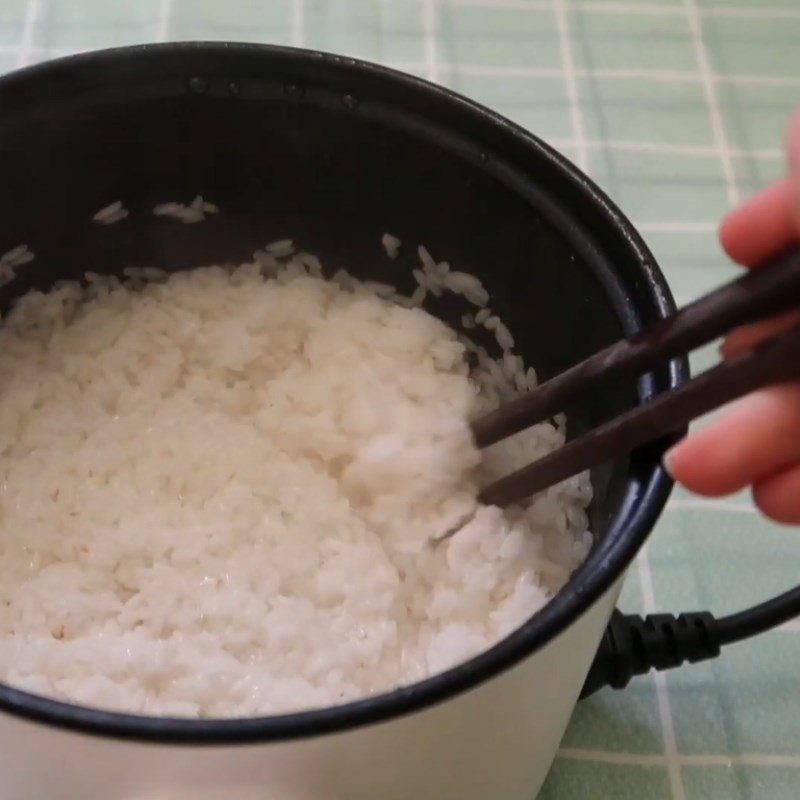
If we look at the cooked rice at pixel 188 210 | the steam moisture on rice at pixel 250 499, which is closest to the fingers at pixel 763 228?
the steam moisture on rice at pixel 250 499

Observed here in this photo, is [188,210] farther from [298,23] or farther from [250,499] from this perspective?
[298,23]

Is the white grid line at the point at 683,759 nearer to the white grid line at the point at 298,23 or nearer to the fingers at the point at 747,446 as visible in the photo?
the fingers at the point at 747,446

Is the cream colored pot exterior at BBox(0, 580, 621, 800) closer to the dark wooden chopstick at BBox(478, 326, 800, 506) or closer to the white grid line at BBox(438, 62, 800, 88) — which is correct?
the dark wooden chopstick at BBox(478, 326, 800, 506)

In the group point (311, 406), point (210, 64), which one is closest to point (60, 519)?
point (311, 406)

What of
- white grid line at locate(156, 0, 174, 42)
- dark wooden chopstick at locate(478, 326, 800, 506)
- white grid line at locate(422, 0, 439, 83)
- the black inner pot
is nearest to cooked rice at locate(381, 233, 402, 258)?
the black inner pot

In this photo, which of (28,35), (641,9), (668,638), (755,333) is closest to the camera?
(755,333)

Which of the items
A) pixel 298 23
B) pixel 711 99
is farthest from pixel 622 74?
pixel 298 23
